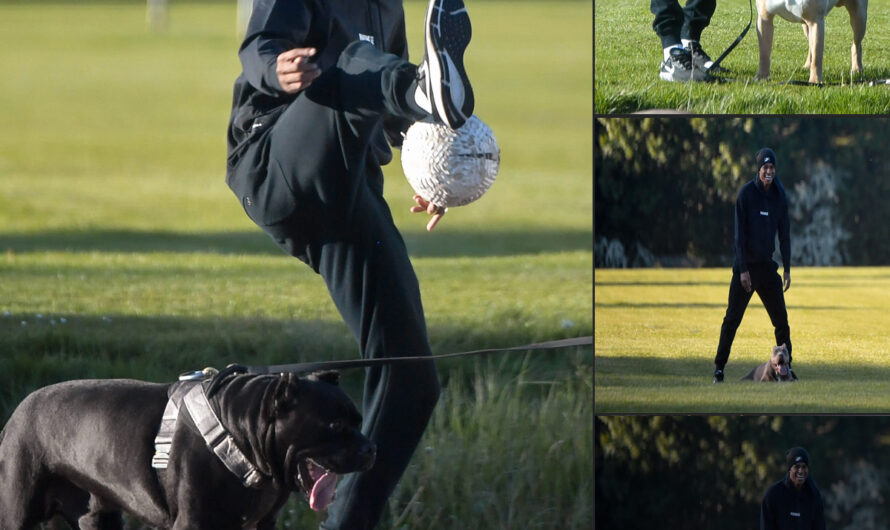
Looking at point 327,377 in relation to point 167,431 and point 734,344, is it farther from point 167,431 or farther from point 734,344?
point 734,344

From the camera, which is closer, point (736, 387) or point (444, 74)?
point (444, 74)

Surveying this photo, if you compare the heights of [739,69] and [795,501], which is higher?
[739,69]

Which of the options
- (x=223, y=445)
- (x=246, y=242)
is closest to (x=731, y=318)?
(x=246, y=242)

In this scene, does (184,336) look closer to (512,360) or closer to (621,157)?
(512,360)

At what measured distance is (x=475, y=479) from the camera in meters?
5.32

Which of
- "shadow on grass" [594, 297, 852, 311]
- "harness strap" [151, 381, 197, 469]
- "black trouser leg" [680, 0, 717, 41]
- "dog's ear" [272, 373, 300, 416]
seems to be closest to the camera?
"dog's ear" [272, 373, 300, 416]

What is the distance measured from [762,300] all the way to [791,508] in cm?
86

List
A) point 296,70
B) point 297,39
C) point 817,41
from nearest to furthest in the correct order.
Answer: point 296,70, point 297,39, point 817,41

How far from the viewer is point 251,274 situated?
6051 millimetres

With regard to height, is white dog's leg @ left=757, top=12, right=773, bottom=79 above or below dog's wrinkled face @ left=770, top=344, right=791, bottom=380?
above

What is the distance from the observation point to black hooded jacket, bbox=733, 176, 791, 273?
18.1 ft

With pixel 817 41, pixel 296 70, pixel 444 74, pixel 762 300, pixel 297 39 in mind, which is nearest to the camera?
pixel 444 74

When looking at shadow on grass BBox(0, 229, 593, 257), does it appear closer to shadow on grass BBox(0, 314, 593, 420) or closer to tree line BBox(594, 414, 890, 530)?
shadow on grass BBox(0, 314, 593, 420)

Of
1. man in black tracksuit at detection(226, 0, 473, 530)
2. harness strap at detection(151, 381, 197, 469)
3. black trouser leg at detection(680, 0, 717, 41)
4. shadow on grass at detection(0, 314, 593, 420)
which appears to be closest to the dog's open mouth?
harness strap at detection(151, 381, 197, 469)
